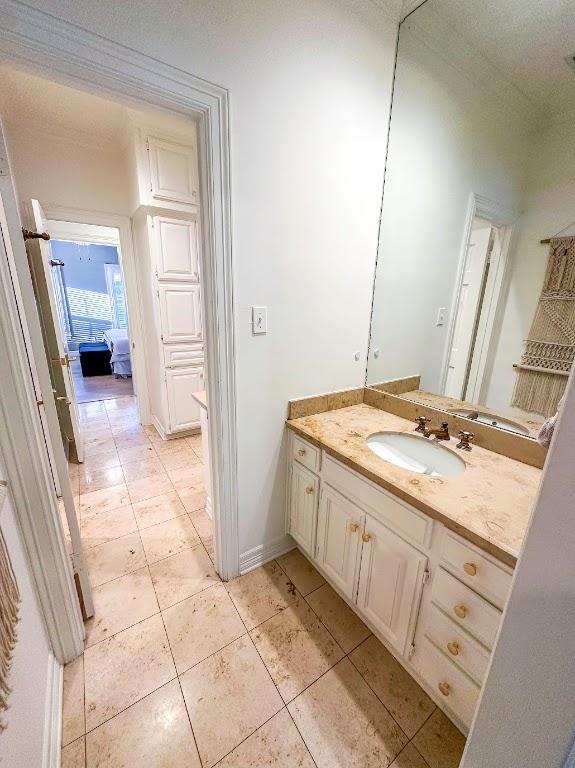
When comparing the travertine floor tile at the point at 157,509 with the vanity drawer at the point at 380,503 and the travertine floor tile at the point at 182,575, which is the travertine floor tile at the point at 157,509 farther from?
the vanity drawer at the point at 380,503

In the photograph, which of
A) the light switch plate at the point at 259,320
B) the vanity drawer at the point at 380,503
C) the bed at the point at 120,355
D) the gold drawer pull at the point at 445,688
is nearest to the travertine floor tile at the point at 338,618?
the gold drawer pull at the point at 445,688

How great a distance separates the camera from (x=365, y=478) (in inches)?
46.8

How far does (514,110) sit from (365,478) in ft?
5.07

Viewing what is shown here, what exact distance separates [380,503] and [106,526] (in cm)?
181

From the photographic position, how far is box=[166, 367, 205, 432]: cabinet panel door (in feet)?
9.78

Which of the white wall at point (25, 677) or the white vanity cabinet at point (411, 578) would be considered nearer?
→ the white wall at point (25, 677)

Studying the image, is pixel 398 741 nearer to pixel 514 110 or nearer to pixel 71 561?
pixel 71 561

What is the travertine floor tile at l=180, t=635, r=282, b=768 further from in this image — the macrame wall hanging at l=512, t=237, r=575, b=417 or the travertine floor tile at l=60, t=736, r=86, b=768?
the macrame wall hanging at l=512, t=237, r=575, b=417

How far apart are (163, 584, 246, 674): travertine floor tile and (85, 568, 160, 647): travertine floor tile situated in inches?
5.0

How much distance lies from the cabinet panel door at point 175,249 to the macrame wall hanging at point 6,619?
2.31 m

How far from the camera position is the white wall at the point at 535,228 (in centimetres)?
107

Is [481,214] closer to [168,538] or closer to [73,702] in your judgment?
[168,538]

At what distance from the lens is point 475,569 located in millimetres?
861

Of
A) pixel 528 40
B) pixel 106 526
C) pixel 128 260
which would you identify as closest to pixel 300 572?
pixel 106 526
